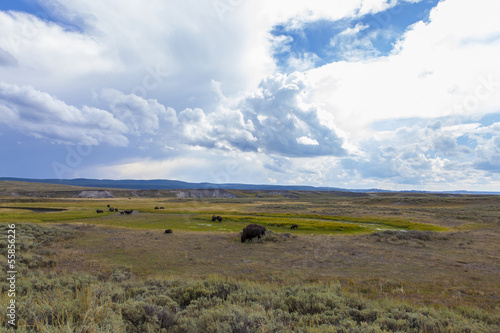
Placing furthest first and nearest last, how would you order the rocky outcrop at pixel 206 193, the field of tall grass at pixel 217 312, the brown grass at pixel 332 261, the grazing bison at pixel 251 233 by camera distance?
the rocky outcrop at pixel 206 193 → the grazing bison at pixel 251 233 → the brown grass at pixel 332 261 → the field of tall grass at pixel 217 312

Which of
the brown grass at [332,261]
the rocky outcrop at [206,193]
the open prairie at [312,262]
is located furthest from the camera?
the rocky outcrop at [206,193]

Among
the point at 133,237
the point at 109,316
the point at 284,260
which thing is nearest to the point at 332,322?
the point at 109,316

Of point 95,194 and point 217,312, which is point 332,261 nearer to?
Answer: point 217,312

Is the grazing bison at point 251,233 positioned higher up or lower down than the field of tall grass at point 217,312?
lower down

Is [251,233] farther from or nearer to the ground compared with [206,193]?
farther from the ground

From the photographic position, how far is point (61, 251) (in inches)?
736

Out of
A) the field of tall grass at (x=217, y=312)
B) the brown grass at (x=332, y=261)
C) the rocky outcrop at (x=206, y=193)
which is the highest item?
the field of tall grass at (x=217, y=312)

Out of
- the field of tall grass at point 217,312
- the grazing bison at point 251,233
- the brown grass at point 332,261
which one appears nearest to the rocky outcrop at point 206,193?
the brown grass at point 332,261

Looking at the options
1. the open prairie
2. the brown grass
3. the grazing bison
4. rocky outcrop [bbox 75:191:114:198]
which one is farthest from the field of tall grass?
rocky outcrop [bbox 75:191:114:198]

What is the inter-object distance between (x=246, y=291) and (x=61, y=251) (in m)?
17.5

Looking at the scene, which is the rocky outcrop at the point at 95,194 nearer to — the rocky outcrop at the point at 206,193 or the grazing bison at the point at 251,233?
the rocky outcrop at the point at 206,193

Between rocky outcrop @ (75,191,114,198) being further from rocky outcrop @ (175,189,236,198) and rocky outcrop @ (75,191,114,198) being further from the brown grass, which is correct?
the brown grass

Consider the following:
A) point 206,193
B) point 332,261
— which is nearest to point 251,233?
point 332,261

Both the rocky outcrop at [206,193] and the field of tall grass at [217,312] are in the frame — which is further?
the rocky outcrop at [206,193]
